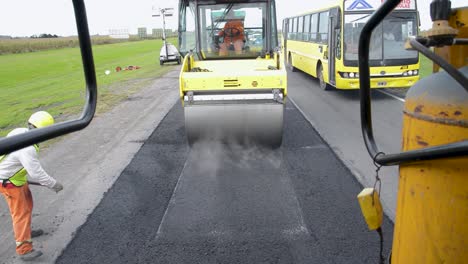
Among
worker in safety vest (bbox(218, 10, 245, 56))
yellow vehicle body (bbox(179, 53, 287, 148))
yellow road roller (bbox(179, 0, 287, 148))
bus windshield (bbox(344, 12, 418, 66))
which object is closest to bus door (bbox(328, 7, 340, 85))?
bus windshield (bbox(344, 12, 418, 66))

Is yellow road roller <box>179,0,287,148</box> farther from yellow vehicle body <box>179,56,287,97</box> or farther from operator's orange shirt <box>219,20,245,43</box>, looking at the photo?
operator's orange shirt <box>219,20,245,43</box>

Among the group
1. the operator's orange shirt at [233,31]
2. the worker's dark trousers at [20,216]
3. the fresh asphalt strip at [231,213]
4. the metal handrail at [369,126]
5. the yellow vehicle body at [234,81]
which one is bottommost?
the fresh asphalt strip at [231,213]

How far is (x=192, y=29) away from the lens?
8711 mm

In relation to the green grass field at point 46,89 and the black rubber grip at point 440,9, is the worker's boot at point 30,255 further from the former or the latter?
the green grass field at point 46,89

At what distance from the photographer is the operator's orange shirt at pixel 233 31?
865 cm

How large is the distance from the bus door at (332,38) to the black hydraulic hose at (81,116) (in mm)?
11270

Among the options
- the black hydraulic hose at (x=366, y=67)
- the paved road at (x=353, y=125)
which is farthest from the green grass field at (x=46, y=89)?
the black hydraulic hose at (x=366, y=67)

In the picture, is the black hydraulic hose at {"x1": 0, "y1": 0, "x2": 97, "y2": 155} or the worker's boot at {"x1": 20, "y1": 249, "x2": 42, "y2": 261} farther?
the worker's boot at {"x1": 20, "y1": 249, "x2": 42, "y2": 261}

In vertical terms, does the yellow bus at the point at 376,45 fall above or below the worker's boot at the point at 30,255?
above

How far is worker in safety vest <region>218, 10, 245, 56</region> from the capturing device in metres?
8.63

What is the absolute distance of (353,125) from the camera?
884 cm

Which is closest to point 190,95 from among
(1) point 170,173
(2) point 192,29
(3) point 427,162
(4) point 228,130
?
(4) point 228,130

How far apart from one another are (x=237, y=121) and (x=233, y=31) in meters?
2.62

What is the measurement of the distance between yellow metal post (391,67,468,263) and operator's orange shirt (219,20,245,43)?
289 inches
